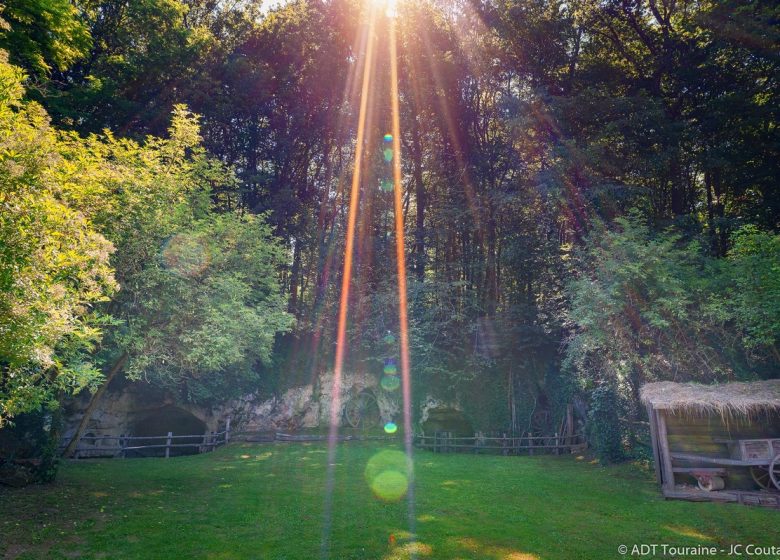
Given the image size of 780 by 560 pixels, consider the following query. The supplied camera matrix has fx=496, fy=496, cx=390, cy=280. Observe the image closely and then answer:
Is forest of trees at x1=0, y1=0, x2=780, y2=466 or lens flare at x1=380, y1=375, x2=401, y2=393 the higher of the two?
forest of trees at x1=0, y1=0, x2=780, y2=466

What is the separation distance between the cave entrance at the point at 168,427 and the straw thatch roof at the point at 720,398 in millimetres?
22426

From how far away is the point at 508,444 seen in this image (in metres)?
27.1

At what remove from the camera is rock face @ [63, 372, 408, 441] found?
85.6 ft

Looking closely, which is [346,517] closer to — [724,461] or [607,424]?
[724,461]

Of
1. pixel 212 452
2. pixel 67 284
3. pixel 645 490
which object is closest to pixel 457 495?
pixel 645 490

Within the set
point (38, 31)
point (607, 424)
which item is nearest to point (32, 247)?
point (38, 31)

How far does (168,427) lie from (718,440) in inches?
1075

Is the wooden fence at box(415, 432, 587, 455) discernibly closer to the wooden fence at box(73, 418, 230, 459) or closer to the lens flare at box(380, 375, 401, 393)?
the lens flare at box(380, 375, 401, 393)

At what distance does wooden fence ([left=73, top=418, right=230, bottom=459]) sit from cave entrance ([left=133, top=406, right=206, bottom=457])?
0.05 metres

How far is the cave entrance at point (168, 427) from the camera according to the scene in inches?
1038

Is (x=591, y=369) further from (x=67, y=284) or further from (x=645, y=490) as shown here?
(x=67, y=284)

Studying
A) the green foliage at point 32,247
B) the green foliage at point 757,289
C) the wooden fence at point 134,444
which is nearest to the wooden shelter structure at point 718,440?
the green foliage at point 757,289

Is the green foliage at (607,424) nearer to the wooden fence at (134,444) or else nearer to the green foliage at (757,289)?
the green foliage at (757,289)

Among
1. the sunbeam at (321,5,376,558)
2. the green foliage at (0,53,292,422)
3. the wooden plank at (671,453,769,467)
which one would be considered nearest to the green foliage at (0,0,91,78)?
the green foliage at (0,53,292,422)
